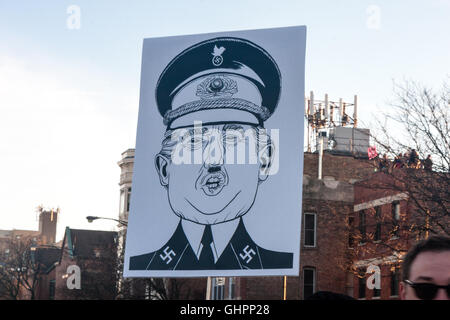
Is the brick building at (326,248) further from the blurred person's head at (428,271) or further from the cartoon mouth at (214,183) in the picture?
the blurred person's head at (428,271)

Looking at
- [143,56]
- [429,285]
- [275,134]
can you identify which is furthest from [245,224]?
[429,285]

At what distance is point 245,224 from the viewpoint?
6.55 meters

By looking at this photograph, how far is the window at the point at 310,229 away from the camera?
40844 mm

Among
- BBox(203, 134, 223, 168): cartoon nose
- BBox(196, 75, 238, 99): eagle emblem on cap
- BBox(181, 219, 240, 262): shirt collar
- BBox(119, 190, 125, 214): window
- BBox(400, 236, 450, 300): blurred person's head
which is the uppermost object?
BBox(119, 190, 125, 214): window

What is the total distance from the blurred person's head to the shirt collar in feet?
12.4

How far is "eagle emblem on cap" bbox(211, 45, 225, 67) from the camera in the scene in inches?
275

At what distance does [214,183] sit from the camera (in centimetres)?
668

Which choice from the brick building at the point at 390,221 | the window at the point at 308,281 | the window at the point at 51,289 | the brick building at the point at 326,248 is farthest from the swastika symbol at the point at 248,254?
the window at the point at 51,289

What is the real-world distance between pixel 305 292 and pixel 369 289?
408 cm

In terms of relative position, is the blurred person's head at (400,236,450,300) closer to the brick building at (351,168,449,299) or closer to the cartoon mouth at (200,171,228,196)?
the cartoon mouth at (200,171,228,196)

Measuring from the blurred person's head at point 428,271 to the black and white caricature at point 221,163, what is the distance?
3503 millimetres

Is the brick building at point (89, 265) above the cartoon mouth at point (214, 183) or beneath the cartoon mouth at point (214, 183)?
beneath

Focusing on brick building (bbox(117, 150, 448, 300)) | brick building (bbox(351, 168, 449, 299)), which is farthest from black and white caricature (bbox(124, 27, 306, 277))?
brick building (bbox(117, 150, 448, 300))

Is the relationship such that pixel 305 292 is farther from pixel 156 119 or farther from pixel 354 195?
pixel 156 119
